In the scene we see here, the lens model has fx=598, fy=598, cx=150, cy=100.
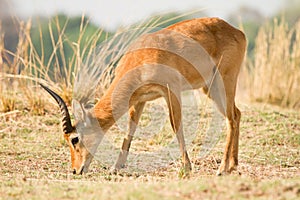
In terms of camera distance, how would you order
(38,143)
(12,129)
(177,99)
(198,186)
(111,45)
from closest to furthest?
1. (198,186)
2. (177,99)
3. (38,143)
4. (12,129)
5. (111,45)

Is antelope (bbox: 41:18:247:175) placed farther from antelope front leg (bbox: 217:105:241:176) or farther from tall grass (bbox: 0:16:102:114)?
tall grass (bbox: 0:16:102:114)

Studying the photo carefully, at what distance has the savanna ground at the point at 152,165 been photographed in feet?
15.8

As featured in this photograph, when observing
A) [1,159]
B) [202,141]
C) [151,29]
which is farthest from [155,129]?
[1,159]

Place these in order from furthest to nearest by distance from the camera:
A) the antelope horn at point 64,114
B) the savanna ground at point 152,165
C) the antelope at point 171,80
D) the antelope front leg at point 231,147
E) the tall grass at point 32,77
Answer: the tall grass at point 32,77 < the antelope front leg at point 231,147 < the antelope at point 171,80 < the antelope horn at point 64,114 < the savanna ground at point 152,165

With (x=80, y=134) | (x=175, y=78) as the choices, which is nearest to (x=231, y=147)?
(x=175, y=78)

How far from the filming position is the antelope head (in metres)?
7.00

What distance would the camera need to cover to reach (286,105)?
12.9 meters

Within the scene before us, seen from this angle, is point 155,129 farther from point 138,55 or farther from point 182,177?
point 182,177

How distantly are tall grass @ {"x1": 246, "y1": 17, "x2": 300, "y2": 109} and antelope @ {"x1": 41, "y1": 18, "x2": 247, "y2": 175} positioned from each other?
16.5ft

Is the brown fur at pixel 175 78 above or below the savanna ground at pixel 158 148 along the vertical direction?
above

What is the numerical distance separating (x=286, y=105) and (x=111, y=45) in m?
4.54

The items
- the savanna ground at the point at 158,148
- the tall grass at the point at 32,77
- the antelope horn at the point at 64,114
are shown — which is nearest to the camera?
the savanna ground at the point at 158,148

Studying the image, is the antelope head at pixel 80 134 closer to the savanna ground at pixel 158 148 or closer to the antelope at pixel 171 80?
the antelope at pixel 171 80

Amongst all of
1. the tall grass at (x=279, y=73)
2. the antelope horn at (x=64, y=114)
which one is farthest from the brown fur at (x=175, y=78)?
the tall grass at (x=279, y=73)
